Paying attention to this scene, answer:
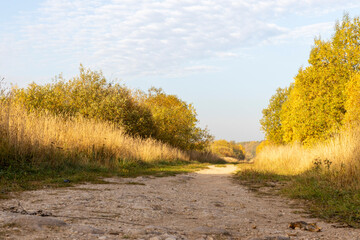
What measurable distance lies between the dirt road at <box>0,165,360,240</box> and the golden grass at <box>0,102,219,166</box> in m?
3.23

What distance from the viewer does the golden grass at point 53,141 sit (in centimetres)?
900

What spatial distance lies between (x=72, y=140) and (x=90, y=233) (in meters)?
9.17

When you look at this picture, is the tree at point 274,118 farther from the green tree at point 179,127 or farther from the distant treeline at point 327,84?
the distant treeline at point 327,84

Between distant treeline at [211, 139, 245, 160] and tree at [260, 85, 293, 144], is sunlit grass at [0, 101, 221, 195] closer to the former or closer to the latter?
tree at [260, 85, 293, 144]

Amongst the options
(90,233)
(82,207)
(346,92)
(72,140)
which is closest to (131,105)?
(72,140)

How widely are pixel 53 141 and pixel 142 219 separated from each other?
754 cm

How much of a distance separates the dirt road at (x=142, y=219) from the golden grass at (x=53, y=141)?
127 inches

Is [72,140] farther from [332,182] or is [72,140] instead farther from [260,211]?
[332,182]

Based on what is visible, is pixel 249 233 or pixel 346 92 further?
pixel 346 92

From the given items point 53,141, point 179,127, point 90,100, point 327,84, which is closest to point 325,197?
point 53,141

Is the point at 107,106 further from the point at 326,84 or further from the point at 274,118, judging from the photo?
the point at 274,118

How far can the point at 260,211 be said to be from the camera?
5.80m

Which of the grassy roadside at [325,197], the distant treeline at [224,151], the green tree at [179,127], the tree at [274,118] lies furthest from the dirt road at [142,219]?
the distant treeline at [224,151]

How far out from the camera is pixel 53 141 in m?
10.7
